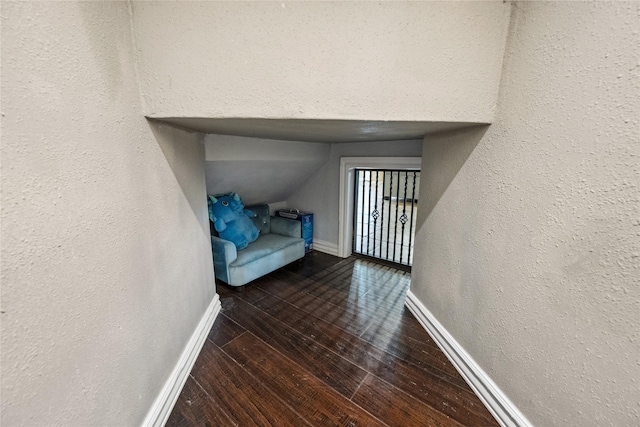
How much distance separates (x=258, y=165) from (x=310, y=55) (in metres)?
1.59

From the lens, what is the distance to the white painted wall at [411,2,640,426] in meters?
0.76

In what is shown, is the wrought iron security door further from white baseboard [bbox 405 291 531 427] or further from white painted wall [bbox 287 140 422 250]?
white baseboard [bbox 405 291 531 427]

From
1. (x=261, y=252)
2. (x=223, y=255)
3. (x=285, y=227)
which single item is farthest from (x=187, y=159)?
(x=285, y=227)

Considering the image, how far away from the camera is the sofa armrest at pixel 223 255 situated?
91.4 inches

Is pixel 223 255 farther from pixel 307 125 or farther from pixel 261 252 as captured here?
pixel 307 125

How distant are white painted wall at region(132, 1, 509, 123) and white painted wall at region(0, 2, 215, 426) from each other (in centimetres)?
14

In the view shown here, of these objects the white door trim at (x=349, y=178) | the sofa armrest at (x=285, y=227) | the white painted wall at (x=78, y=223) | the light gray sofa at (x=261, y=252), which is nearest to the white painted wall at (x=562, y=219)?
the white door trim at (x=349, y=178)

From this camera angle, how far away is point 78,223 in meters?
0.73

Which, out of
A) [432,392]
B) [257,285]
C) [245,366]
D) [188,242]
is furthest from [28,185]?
[257,285]

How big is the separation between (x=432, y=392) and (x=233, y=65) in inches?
73.4

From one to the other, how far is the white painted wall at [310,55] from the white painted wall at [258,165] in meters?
0.91

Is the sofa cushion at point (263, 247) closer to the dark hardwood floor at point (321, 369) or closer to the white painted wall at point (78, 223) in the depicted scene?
the dark hardwood floor at point (321, 369)

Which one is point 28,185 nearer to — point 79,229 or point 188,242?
point 79,229

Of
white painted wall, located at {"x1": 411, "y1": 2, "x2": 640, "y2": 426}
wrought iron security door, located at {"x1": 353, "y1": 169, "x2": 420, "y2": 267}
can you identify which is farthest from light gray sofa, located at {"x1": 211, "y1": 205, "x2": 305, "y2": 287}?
white painted wall, located at {"x1": 411, "y1": 2, "x2": 640, "y2": 426}
